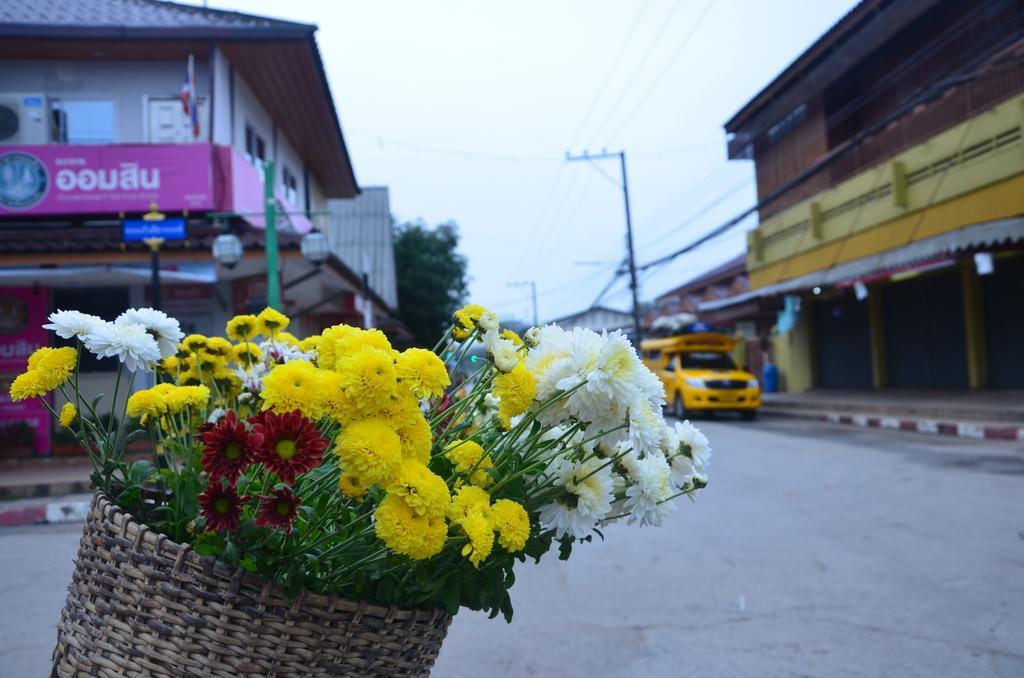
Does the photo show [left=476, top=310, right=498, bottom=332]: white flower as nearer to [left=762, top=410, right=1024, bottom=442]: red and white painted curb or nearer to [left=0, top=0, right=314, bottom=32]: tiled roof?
[left=762, top=410, right=1024, bottom=442]: red and white painted curb

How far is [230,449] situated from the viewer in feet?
3.13

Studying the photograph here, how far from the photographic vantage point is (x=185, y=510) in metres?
1.12

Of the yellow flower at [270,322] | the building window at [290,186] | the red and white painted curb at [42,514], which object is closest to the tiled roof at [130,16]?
the building window at [290,186]

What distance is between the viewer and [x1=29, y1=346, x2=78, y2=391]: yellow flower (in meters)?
1.14

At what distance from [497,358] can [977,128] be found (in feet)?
47.7

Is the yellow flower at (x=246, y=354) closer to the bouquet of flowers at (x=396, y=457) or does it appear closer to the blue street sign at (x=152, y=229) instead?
the bouquet of flowers at (x=396, y=457)

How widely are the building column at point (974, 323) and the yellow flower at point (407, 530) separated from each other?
52.8ft

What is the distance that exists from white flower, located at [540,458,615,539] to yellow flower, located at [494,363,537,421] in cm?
15

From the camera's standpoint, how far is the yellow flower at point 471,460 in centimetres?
113

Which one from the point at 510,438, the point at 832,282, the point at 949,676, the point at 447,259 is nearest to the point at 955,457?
the point at 949,676

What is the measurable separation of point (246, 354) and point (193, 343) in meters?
0.11

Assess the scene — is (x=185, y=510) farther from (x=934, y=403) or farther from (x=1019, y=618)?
(x=934, y=403)

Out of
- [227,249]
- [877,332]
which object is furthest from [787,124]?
[227,249]

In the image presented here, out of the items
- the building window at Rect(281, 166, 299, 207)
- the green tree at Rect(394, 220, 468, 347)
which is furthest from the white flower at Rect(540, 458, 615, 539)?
the green tree at Rect(394, 220, 468, 347)
